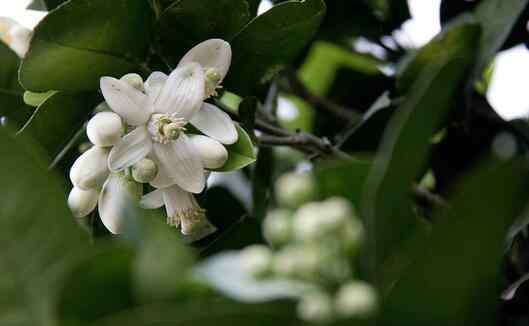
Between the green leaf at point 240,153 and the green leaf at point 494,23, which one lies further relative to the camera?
the green leaf at point 494,23

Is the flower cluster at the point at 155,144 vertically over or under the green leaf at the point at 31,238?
under

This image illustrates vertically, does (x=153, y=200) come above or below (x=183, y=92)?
below

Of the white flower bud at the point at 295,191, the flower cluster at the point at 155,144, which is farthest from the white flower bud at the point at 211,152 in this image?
the white flower bud at the point at 295,191

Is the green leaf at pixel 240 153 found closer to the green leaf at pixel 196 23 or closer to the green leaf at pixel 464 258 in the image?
the green leaf at pixel 196 23

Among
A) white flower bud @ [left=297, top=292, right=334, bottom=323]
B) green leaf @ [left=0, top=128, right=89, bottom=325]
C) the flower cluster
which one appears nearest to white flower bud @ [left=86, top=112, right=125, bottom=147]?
the flower cluster

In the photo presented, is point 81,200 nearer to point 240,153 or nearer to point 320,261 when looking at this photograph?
point 240,153

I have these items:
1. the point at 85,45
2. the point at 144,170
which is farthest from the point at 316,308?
the point at 85,45
